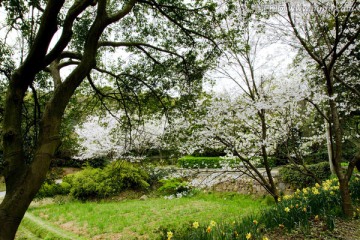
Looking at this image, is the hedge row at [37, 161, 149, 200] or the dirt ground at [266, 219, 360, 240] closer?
the dirt ground at [266, 219, 360, 240]

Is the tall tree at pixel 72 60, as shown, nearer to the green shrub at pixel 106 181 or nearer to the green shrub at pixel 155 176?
the green shrub at pixel 106 181

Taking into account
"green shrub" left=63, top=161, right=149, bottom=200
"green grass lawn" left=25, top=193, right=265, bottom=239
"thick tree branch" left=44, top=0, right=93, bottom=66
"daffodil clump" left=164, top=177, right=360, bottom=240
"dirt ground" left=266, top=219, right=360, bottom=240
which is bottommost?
"green grass lawn" left=25, top=193, right=265, bottom=239

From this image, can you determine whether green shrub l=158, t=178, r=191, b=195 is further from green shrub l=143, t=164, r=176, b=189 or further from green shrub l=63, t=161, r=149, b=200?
green shrub l=63, t=161, r=149, b=200

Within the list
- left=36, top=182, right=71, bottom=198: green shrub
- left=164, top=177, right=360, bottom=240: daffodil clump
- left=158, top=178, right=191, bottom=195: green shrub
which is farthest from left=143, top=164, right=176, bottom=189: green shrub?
left=164, top=177, right=360, bottom=240: daffodil clump

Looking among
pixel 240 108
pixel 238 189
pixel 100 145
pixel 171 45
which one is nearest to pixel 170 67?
pixel 171 45

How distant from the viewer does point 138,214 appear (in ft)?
27.4

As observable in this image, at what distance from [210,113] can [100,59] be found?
2841 millimetres

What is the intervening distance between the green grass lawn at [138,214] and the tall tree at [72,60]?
3553 millimetres

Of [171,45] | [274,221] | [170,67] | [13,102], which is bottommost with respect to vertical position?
[274,221]

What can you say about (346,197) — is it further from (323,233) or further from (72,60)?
(72,60)

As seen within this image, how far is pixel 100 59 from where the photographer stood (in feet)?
19.2

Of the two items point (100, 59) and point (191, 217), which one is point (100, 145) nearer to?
point (191, 217)

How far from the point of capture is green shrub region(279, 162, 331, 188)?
30.9ft

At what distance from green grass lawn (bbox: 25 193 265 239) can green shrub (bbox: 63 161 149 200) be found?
860 mm
